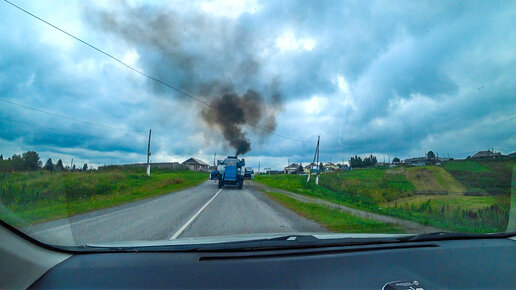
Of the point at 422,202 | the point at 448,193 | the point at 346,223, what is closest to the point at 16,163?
the point at 346,223

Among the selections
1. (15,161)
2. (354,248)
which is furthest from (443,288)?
(15,161)

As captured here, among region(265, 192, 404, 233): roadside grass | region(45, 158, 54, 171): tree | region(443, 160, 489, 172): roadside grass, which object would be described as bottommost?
region(265, 192, 404, 233): roadside grass

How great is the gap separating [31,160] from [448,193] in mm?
15395

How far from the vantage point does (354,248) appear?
310cm

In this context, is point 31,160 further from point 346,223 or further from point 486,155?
point 486,155

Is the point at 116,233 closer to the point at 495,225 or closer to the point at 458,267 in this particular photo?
the point at 458,267

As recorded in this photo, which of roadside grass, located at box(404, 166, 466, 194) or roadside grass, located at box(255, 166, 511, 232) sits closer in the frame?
roadside grass, located at box(255, 166, 511, 232)

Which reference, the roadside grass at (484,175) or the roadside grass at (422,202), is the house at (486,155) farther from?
the roadside grass at (422,202)

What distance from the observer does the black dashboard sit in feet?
7.83

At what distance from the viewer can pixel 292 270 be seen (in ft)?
8.46

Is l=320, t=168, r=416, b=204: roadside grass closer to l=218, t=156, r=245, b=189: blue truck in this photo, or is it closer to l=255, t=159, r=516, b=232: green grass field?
l=255, t=159, r=516, b=232: green grass field

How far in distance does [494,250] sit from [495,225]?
5479 mm

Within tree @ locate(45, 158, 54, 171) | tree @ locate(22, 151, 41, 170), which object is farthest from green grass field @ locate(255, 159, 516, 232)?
tree @ locate(45, 158, 54, 171)

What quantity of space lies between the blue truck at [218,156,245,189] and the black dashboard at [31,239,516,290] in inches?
1036
